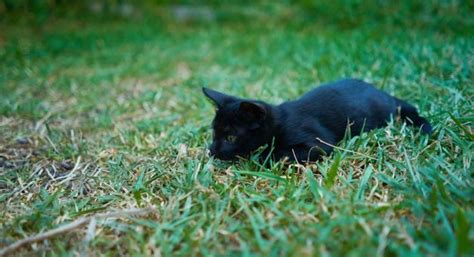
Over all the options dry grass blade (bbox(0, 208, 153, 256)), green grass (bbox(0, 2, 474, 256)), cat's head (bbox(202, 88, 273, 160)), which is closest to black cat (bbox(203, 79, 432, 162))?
cat's head (bbox(202, 88, 273, 160))

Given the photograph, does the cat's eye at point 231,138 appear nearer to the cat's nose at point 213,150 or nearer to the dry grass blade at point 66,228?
the cat's nose at point 213,150

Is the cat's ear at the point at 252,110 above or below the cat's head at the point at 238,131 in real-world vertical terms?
above

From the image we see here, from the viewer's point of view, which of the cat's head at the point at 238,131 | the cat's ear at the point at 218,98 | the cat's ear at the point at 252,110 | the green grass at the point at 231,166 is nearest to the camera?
the green grass at the point at 231,166

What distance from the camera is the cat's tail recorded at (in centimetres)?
274

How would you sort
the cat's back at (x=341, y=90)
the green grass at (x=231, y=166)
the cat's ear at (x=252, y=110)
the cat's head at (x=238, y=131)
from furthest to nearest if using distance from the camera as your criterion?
the cat's back at (x=341, y=90)
the cat's head at (x=238, y=131)
the cat's ear at (x=252, y=110)
the green grass at (x=231, y=166)

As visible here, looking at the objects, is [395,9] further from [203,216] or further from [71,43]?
[203,216]

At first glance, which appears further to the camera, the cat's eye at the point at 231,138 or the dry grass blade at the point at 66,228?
the cat's eye at the point at 231,138

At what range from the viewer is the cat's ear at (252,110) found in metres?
2.42

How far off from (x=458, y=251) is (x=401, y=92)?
2.46 metres

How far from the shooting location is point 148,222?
1901 millimetres

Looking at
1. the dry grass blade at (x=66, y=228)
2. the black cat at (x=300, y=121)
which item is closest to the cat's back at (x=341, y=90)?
the black cat at (x=300, y=121)

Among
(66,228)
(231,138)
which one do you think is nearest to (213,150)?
(231,138)

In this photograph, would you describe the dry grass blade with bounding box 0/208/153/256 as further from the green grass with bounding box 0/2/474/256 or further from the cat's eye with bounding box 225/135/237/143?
the cat's eye with bounding box 225/135/237/143

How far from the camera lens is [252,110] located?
2480 mm
